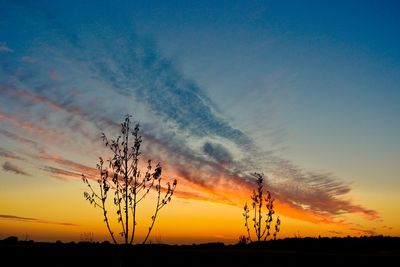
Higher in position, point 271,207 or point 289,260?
point 271,207

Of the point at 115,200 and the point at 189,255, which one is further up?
the point at 115,200

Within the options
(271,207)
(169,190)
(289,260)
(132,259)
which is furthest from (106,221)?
(271,207)

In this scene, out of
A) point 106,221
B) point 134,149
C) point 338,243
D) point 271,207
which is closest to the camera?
point 106,221

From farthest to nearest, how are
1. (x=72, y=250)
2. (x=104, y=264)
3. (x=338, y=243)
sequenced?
(x=338, y=243) → (x=72, y=250) → (x=104, y=264)

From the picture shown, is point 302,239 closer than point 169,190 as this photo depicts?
No

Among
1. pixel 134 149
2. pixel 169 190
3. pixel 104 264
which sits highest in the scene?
pixel 134 149

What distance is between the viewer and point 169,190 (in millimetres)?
19984

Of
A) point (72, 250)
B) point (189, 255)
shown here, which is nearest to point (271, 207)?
point (189, 255)

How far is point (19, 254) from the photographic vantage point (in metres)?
23.0

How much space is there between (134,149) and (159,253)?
258 inches

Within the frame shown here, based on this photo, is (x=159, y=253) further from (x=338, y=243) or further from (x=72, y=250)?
(x=338, y=243)

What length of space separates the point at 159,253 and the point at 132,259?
1.53m

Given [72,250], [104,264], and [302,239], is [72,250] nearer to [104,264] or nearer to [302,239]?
[104,264]

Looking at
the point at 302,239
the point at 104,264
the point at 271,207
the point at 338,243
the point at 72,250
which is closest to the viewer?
the point at 104,264
